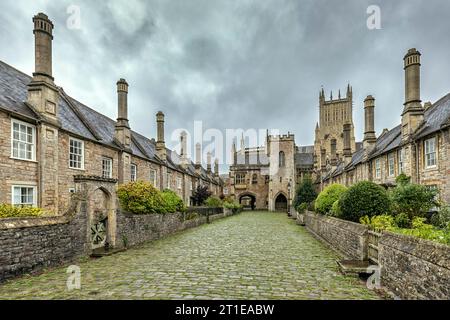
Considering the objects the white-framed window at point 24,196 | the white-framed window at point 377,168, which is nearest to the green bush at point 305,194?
the white-framed window at point 377,168

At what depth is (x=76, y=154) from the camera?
53.9 feet

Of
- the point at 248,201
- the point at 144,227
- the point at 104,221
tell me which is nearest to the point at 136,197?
the point at 144,227

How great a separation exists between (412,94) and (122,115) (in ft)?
69.1

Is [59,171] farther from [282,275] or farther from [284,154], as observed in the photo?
[284,154]

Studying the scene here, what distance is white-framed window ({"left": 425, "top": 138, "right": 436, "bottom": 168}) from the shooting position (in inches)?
606

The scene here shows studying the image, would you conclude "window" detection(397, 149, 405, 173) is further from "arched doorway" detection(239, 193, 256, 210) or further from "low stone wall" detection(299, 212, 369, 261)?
"arched doorway" detection(239, 193, 256, 210)

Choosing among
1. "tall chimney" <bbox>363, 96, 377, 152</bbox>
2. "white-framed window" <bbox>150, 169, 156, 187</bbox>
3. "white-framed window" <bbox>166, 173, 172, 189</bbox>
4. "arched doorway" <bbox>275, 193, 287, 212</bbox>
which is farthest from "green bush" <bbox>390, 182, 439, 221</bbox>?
"arched doorway" <bbox>275, 193, 287, 212</bbox>

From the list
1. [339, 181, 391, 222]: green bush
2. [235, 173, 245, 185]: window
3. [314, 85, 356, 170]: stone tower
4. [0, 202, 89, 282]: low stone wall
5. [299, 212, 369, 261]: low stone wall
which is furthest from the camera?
[314, 85, 356, 170]: stone tower

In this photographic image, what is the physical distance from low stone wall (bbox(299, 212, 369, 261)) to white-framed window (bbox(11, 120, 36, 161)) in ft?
49.3

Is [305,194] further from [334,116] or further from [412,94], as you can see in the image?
[334,116]

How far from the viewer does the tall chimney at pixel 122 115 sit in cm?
1941

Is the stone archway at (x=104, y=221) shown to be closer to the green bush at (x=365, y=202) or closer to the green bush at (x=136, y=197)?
the green bush at (x=136, y=197)

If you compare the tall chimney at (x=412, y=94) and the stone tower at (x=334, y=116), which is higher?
the stone tower at (x=334, y=116)

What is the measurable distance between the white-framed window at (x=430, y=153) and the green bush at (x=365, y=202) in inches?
299
